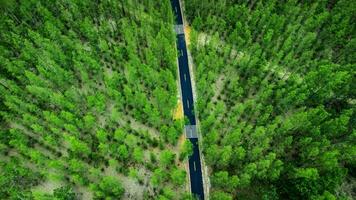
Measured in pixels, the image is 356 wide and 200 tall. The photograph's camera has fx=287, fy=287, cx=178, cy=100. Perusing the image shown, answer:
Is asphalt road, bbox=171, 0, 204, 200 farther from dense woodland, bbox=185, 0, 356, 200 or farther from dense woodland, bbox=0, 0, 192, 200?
dense woodland, bbox=185, 0, 356, 200

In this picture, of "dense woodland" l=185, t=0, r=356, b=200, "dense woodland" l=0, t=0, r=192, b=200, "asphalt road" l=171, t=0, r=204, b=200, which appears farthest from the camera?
"asphalt road" l=171, t=0, r=204, b=200

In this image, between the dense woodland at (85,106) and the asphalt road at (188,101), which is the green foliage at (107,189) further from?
the asphalt road at (188,101)

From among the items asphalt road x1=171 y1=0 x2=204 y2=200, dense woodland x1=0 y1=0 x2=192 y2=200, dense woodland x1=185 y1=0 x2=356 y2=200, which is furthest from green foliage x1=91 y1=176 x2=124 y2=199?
dense woodland x1=185 y1=0 x2=356 y2=200

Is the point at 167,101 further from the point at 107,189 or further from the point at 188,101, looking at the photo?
the point at 107,189

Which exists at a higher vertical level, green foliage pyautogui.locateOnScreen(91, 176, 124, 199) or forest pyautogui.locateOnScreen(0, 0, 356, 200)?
forest pyautogui.locateOnScreen(0, 0, 356, 200)

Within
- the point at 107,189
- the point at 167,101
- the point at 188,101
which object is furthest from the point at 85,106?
the point at 188,101

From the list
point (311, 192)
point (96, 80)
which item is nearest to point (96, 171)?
point (96, 80)

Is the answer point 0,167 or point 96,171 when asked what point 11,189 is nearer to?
point 0,167

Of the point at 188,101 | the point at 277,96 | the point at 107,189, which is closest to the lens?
the point at 107,189
